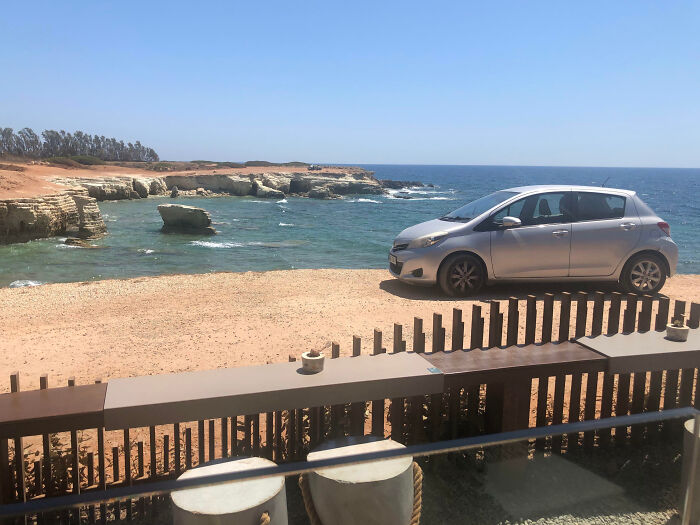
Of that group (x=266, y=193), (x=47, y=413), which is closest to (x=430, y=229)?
(x=47, y=413)

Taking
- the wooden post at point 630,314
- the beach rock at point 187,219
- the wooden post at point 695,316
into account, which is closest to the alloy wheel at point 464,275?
the wooden post at point 630,314

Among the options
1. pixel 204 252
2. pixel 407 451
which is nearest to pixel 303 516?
pixel 407 451

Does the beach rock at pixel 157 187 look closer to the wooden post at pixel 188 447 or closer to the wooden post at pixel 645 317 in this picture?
the wooden post at pixel 188 447

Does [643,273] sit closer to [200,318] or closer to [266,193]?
[200,318]

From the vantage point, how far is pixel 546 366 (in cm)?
389

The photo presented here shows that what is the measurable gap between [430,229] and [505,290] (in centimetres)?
174

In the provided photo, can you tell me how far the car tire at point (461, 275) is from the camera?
993 cm

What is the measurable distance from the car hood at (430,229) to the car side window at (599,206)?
2094 mm

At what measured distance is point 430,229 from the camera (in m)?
10.4

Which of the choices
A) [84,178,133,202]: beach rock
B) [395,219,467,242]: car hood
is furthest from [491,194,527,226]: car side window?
[84,178,133,202]: beach rock

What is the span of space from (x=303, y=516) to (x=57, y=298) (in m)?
9.75

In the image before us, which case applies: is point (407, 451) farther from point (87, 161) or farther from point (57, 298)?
point (87, 161)

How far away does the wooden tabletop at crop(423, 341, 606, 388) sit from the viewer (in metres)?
3.73

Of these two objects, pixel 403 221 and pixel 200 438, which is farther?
pixel 403 221
